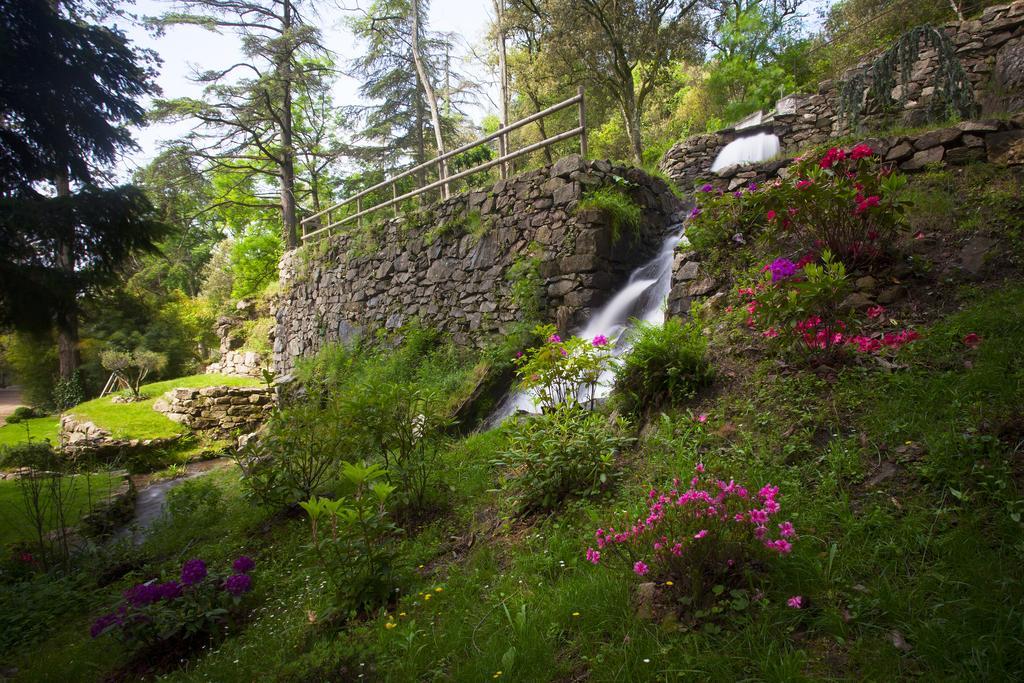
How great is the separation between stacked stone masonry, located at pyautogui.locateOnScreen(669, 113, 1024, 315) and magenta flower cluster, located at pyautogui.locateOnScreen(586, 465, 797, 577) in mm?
2719

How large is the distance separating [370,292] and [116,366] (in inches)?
423

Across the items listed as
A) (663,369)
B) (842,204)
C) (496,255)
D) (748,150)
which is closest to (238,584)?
(663,369)

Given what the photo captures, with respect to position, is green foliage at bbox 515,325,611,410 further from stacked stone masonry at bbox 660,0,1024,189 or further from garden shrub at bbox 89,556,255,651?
stacked stone masonry at bbox 660,0,1024,189

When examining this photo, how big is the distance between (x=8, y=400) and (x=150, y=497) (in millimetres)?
20103

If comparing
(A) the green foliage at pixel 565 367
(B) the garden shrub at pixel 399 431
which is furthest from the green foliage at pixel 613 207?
(B) the garden shrub at pixel 399 431

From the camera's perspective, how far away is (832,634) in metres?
1.54

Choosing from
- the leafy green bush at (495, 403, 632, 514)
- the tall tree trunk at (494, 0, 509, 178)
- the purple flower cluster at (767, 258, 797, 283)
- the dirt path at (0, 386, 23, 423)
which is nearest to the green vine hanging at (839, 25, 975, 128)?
the purple flower cluster at (767, 258, 797, 283)

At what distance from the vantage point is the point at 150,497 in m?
7.29

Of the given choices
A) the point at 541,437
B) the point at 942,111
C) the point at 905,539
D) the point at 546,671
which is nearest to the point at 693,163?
the point at 942,111

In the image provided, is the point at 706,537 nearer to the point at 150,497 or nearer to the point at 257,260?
the point at 150,497

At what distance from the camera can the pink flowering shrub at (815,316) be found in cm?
285

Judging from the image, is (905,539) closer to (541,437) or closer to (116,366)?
(541,437)

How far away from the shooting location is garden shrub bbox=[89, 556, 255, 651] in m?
2.62

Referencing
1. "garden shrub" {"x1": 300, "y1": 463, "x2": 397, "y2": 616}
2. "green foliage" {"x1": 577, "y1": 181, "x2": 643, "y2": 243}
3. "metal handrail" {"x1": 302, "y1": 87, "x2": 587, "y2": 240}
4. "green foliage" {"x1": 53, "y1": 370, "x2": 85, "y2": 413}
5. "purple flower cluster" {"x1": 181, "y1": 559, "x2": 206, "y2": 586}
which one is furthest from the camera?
"green foliage" {"x1": 53, "y1": 370, "x2": 85, "y2": 413}
